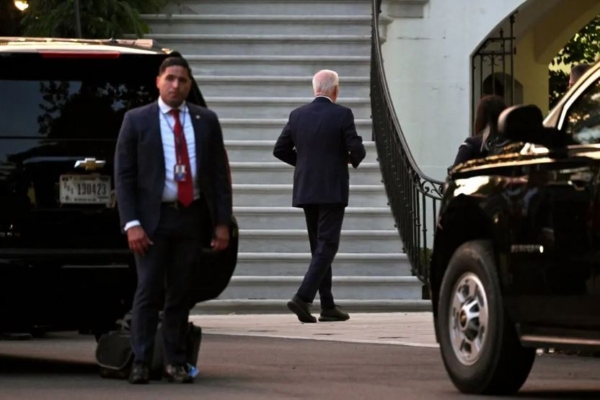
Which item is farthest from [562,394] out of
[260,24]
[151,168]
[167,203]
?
[260,24]

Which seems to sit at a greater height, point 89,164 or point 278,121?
point 89,164

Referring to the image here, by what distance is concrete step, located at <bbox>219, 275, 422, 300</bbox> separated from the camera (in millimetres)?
16859

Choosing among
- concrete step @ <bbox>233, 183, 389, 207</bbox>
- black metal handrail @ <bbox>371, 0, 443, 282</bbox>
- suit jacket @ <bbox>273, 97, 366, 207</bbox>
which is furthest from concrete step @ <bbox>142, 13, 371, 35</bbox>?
suit jacket @ <bbox>273, 97, 366, 207</bbox>

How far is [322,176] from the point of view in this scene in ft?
48.2

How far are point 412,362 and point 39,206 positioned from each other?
2571mm

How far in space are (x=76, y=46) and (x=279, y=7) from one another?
10556 mm

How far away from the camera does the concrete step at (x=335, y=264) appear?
17.2 meters

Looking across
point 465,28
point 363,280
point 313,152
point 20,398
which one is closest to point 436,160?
point 465,28

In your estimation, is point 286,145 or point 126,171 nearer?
point 126,171

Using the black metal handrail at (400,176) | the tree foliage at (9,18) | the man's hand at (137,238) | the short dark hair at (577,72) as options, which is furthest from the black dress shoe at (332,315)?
the tree foliage at (9,18)

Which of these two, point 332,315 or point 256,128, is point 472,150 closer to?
point 332,315

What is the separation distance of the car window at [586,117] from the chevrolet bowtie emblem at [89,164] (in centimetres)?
293

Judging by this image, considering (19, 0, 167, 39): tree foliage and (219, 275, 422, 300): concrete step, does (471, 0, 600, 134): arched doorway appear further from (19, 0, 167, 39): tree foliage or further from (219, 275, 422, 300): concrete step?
(219, 275, 422, 300): concrete step

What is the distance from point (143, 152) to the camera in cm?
966
